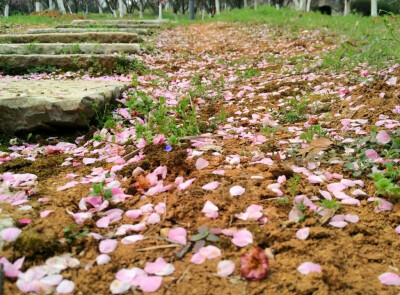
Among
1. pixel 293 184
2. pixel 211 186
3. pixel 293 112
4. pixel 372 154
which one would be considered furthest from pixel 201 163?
pixel 293 112

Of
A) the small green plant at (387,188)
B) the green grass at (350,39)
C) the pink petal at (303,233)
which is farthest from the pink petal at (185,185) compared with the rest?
the green grass at (350,39)

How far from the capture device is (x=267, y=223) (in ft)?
4.83

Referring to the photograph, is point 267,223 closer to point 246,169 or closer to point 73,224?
point 246,169

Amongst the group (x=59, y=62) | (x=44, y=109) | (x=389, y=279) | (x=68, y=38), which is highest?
(x=68, y=38)

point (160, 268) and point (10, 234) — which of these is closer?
point (160, 268)

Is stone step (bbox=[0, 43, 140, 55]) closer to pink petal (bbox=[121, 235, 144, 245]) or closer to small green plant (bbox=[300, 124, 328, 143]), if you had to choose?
→ small green plant (bbox=[300, 124, 328, 143])

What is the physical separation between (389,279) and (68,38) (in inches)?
270

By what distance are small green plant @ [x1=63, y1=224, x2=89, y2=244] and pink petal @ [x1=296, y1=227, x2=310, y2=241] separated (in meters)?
0.90

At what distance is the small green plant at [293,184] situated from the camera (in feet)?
5.40

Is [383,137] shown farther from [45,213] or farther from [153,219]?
[45,213]

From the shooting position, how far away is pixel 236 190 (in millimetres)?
1720

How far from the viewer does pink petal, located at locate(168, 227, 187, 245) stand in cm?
138

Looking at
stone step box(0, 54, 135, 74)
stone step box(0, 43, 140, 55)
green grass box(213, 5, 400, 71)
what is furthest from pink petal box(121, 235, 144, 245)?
stone step box(0, 43, 140, 55)

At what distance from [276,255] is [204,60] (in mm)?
5549
